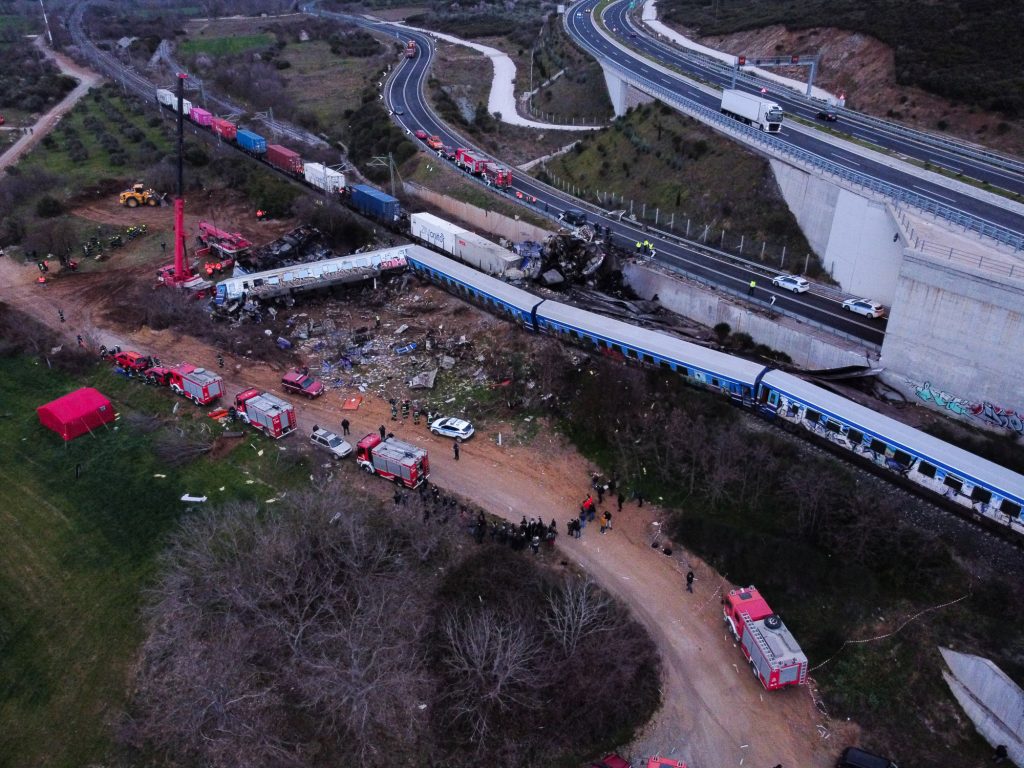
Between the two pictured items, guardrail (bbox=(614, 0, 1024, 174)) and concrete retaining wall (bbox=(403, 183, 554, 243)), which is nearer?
guardrail (bbox=(614, 0, 1024, 174))

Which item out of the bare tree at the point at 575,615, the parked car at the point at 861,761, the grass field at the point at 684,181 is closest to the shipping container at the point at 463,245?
the grass field at the point at 684,181

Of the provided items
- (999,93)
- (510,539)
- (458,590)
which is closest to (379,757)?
(458,590)

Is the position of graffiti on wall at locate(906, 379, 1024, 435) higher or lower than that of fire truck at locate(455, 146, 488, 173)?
higher

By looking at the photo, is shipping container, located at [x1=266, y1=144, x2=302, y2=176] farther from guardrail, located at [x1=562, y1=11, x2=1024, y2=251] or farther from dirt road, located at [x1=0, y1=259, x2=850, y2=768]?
guardrail, located at [x1=562, y1=11, x2=1024, y2=251]

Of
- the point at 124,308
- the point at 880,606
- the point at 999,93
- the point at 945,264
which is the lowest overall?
the point at 124,308

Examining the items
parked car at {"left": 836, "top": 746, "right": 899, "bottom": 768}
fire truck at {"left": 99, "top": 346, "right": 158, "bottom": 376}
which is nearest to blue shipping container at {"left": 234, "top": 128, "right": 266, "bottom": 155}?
fire truck at {"left": 99, "top": 346, "right": 158, "bottom": 376}

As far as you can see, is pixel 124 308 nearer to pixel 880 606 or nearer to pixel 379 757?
pixel 379 757
